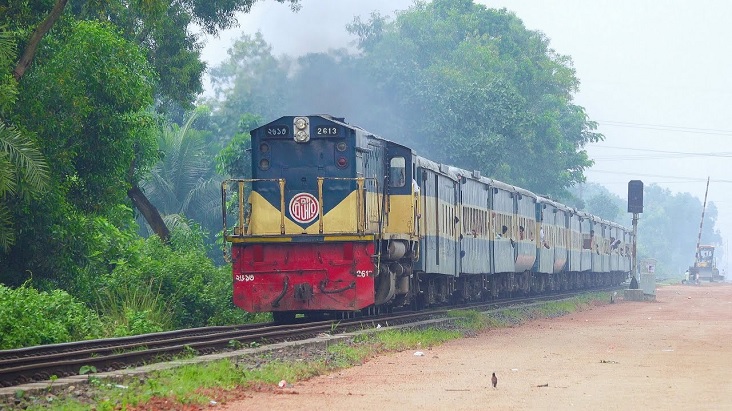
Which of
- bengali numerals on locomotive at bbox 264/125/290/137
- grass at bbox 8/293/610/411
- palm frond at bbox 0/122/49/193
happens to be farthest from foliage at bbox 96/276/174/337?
grass at bbox 8/293/610/411

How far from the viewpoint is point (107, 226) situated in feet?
77.5

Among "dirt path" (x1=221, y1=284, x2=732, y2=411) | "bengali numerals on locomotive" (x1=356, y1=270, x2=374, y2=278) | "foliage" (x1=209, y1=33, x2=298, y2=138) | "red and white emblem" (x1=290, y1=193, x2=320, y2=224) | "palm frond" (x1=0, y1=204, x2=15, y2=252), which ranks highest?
"foliage" (x1=209, y1=33, x2=298, y2=138)

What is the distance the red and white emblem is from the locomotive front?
17mm

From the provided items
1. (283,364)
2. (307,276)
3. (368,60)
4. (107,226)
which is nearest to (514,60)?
(368,60)

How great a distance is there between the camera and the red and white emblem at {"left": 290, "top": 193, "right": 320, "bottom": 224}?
706 inches

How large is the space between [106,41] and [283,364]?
9.81 meters

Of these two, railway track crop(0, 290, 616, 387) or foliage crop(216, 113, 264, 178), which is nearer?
railway track crop(0, 290, 616, 387)

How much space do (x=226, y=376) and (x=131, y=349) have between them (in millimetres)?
2869

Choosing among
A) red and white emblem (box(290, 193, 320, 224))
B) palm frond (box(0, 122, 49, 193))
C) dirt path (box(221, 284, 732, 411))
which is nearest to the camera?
dirt path (box(221, 284, 732, 411))

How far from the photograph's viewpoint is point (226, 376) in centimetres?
1081

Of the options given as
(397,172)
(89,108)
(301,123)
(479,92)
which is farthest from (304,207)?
(479,92)

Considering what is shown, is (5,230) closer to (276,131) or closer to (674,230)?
(276,131)

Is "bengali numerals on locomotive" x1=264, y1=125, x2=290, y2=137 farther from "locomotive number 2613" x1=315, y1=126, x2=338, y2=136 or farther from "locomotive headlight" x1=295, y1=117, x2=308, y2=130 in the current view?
"locomotive number 2613" x1=315, y1=126, x2=338, y2=136

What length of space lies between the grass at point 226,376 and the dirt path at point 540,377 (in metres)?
0.28
